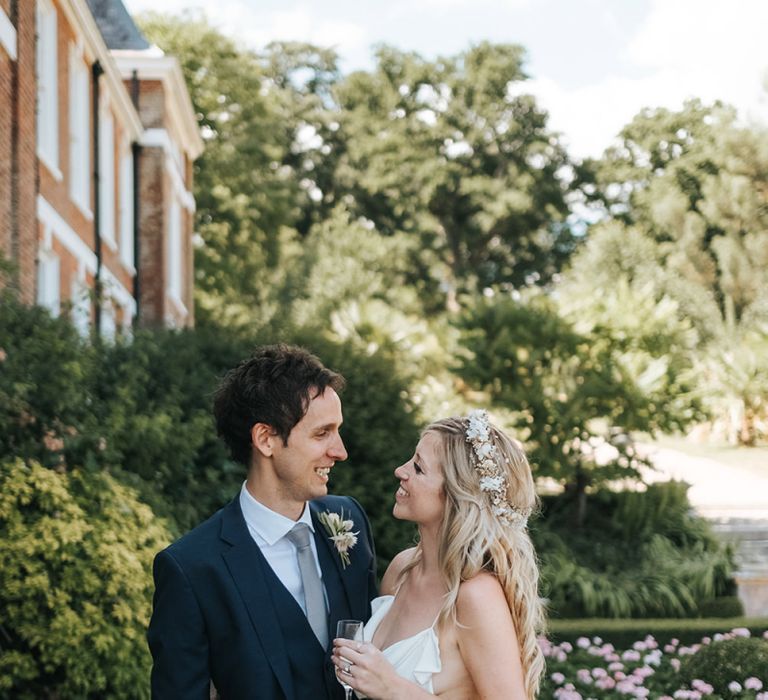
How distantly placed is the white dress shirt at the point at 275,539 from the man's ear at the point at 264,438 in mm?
178

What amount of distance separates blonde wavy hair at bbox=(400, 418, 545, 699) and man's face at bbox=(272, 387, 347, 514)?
1.41 feet

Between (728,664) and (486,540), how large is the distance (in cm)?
543

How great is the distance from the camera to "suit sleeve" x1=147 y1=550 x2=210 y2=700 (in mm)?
3641

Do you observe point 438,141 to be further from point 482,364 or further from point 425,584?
point 425,584

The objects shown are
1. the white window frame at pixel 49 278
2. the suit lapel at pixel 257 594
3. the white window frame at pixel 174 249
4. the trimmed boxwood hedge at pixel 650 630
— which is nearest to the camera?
the suit lapel at pixel 257 594

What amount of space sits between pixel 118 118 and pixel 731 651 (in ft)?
55.7

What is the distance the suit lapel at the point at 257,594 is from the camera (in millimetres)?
3758

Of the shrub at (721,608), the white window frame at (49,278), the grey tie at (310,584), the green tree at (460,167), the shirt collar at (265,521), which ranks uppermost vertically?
the green tree at (460,167)

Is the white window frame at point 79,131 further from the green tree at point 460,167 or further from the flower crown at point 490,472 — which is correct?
the green tree at point 460,167

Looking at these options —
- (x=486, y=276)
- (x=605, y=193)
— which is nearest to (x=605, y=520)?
(x=486, y=276)

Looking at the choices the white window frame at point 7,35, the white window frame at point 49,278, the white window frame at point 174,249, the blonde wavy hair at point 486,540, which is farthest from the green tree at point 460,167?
the blonde wavy hair at point 486,540

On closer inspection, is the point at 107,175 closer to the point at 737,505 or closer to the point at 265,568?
the point at 737,505

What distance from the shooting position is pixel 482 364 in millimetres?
18469

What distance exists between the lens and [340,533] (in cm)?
417
